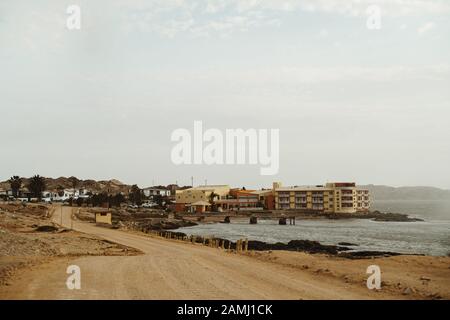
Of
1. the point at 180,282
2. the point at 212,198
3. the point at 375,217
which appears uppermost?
the point at 180,282

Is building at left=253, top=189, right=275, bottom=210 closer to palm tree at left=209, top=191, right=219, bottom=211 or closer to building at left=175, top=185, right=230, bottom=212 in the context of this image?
building at left=175, top=185, right=230, bottom=212

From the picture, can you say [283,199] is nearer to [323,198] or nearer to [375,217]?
[323,198]

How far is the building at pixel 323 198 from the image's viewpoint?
146 meters

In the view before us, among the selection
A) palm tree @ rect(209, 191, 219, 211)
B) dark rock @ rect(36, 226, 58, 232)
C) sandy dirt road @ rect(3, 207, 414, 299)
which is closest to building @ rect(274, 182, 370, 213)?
palm tree @ rect(209, 191, 219, 211)

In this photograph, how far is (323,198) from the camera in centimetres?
14888

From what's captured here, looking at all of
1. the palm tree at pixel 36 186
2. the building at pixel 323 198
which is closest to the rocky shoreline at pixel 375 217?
the building at pixel 323 198

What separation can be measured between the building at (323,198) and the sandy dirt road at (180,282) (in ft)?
402

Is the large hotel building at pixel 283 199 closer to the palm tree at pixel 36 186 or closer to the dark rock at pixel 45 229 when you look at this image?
the palm tree at pixel 36 186

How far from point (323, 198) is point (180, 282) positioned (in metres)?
133

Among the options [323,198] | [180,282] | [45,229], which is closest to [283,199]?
[323,198]
